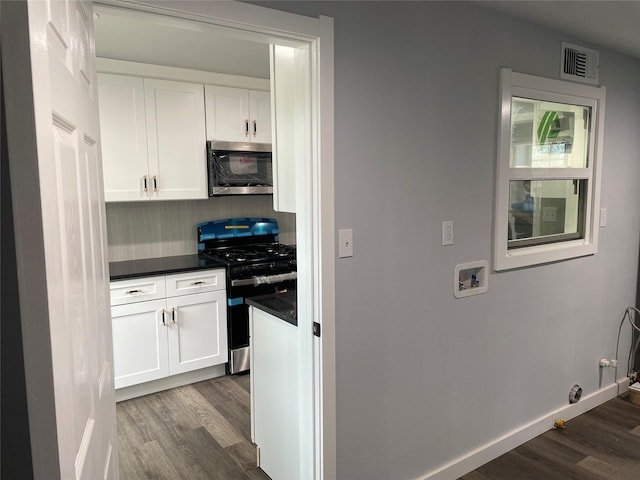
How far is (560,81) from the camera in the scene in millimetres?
2674

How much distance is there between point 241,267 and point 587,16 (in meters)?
2.74

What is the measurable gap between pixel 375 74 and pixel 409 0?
0.37m

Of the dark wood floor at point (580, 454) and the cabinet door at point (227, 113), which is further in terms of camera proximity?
the cabinet door at point (227, 113)

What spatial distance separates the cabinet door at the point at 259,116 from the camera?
3969 millimetres

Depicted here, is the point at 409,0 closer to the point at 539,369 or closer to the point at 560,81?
the point at 560,81

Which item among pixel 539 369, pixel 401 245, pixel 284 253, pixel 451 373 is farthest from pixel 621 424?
pixel 284 253

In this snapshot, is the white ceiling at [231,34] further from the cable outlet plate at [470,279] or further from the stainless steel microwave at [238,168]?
the cable outlet plate at [470,279]

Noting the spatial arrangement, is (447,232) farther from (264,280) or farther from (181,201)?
(181,201)

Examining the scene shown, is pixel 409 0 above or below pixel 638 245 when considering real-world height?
above

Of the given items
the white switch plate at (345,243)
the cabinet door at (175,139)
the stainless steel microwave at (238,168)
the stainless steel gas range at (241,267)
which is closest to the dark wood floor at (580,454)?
the white switch plate at (345,243)

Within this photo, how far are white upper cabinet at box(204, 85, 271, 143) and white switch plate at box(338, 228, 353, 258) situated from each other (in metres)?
2.29

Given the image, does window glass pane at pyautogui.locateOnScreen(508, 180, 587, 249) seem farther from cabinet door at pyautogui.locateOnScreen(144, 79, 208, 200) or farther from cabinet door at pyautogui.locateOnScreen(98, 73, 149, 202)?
cabinet door at pyautogui.locateOnScreen(98, 73, 149, 202)

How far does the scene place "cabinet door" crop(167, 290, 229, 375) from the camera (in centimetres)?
349

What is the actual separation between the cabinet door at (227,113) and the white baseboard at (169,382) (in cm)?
190
